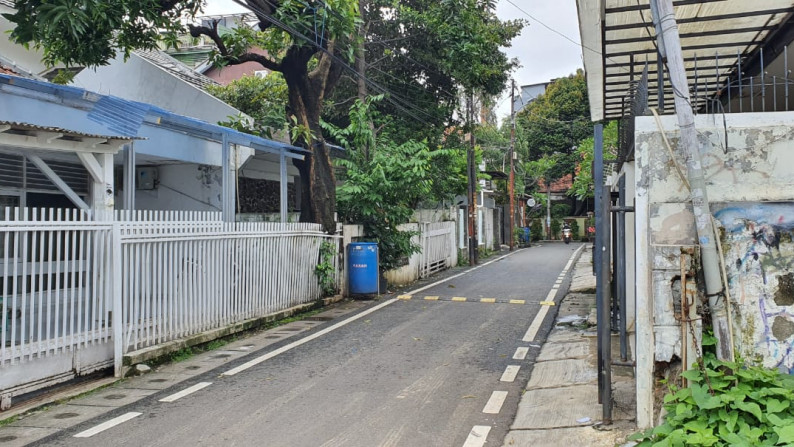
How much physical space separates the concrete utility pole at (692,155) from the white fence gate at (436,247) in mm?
14027

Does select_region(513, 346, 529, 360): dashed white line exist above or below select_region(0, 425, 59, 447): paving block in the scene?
above

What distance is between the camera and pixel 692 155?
432cm

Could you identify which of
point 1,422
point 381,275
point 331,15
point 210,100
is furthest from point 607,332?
point 210,100

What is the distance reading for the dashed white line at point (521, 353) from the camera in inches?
312

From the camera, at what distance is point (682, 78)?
169 inches

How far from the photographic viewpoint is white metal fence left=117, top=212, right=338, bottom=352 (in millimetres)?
7559

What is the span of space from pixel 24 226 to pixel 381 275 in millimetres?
9365

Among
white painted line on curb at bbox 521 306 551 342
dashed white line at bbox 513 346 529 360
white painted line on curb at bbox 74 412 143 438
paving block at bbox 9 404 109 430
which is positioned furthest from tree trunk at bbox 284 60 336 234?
white painted line on curb at bbox 74 412 143 438

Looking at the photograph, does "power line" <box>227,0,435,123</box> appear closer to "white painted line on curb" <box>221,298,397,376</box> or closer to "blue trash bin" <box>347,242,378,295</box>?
"blue trash bin" <box>347,242,378,295</box>

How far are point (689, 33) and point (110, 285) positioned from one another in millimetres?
7131

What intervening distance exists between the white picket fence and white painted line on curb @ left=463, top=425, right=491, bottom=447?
4369mm

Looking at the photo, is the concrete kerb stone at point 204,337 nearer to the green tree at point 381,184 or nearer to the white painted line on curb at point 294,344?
the white painted line on curb at point 294,344

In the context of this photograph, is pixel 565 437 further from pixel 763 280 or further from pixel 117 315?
pixel 117 315

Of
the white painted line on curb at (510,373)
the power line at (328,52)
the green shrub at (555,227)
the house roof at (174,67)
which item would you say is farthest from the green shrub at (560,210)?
the white painted line on curb at (510,373)
